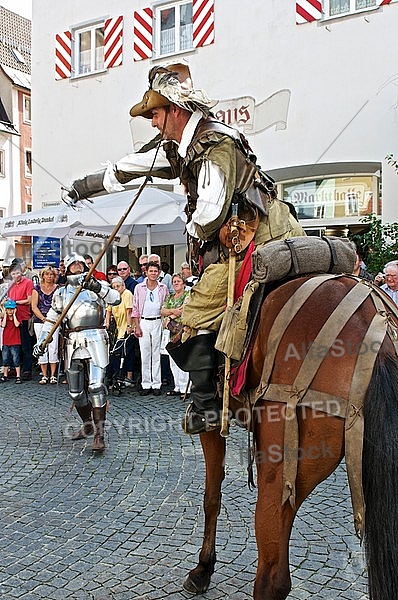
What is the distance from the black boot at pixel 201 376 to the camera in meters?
2.90

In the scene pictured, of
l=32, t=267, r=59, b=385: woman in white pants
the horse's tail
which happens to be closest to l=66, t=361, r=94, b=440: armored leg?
l=32, t=267, r=59, b=385: woman in white pants

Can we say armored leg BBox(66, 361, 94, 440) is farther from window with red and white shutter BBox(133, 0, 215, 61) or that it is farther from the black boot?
window with red and white shutter BBox(133, 0, 215, 61)

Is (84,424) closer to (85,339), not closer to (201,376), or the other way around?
(85,339)

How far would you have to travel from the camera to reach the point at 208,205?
2.76 metres

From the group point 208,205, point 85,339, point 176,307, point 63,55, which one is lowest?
point 85,339

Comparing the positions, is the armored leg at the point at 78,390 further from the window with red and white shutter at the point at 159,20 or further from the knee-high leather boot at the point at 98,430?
the window with red and white shutter at the point at 159,20

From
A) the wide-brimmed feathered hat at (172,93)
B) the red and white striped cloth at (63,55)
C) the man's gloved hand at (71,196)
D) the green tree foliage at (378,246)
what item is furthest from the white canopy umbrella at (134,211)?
the wide-brimmed feathered hat at (172,93)

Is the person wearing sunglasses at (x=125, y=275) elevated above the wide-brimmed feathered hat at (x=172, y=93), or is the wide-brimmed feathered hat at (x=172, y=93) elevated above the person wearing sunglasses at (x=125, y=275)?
the wide-brimmed feathered hat at (x=172, y=93)

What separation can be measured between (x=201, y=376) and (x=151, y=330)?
654cm

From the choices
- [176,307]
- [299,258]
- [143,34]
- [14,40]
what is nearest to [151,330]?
[176,307]

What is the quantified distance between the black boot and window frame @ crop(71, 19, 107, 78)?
13300 mm

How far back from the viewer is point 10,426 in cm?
747

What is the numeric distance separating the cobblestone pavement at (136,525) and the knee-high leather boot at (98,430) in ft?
0.31

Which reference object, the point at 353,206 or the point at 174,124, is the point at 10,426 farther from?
the point at 353,206
